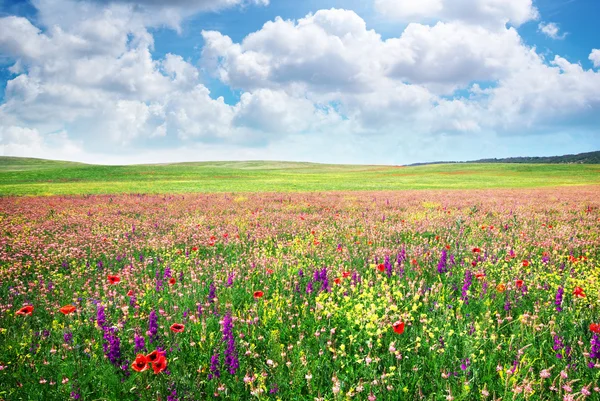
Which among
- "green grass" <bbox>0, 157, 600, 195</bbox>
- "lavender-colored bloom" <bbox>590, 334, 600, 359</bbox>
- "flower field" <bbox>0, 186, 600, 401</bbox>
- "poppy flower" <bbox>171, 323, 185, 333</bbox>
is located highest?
"green grass" <bbox>0, 157, 600, 195</bbox>

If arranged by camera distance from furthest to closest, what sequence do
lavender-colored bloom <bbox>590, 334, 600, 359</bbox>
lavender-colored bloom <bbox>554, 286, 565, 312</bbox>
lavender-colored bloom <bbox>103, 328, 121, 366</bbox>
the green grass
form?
the green grass
lavender-colored bloom <bbox>554, 286, 565, 312</bbox>
lavender-colored bloom <bbox>103, 328, 121, 366</bbox>
lavender-colored bloom <bbox>590, 334, 600, 359</bbox>

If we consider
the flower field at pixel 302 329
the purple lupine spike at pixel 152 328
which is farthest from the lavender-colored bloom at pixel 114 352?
the purple lupine spike at pixel 152 328

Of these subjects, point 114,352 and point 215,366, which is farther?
point 114,352

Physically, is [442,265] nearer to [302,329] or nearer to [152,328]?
[302,329]

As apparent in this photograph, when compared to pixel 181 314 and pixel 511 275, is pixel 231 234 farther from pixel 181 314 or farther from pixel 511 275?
pixel 511 275

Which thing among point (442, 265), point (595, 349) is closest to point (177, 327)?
point (595, 349)

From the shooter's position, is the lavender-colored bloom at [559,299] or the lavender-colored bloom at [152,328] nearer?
the lavender-colored bloom at [152,328]

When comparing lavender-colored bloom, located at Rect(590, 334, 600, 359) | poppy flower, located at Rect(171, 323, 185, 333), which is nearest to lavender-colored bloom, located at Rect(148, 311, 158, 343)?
poppy flower, located at Rect(171, 323, 185, 333)

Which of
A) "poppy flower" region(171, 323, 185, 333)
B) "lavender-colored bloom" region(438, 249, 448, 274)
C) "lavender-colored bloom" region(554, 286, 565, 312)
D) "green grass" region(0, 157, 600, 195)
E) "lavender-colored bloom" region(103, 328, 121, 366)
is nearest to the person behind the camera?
"poppy flower" region(171, 323, 185, 333)

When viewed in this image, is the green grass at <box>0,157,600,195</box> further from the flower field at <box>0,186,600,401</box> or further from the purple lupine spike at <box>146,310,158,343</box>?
the purple lupine spike at <box>146,310,158,343</box>

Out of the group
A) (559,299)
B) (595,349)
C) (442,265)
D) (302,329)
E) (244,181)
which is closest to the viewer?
(595,349)

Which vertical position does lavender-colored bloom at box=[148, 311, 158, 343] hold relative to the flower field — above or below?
above

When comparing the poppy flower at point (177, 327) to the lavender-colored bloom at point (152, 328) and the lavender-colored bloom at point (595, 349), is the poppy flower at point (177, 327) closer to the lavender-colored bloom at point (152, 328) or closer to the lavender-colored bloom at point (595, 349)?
the lavender-colored bloom at point (152, 328)

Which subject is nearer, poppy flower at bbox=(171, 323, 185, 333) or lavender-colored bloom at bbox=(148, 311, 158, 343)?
poppy flower at bbox=(171, 323, 185, 333)
